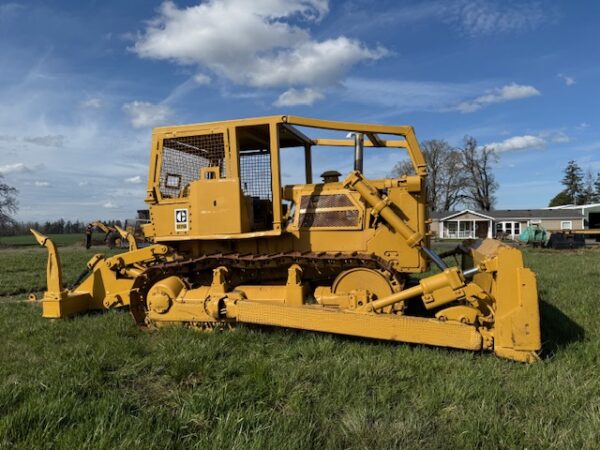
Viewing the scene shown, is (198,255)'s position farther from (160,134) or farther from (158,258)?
(160,134)

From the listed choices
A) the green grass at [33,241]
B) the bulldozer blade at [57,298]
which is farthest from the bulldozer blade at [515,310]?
the green grass at [33,241]

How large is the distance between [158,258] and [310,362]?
3157mm

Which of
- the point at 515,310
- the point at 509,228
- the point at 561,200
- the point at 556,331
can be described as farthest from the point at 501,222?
the point at 515,310

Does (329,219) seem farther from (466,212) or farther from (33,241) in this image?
(466,212)

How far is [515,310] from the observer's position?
4664 mm

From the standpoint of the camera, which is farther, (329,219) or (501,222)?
(501,222)

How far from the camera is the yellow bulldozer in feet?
18.0

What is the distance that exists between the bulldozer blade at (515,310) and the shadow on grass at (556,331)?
485 mm

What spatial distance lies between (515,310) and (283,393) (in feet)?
7.86

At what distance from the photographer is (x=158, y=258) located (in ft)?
22.7

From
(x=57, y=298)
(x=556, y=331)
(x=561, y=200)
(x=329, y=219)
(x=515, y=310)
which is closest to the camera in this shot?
(x=515, y=310)

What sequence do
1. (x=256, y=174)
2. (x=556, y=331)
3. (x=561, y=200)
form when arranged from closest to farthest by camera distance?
(x=556, y=331), (x=256, y=174), (x=561, y=200)


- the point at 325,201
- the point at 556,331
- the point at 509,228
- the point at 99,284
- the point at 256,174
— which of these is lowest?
the point at 556,331

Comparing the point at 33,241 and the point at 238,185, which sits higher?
the point at 238,185
